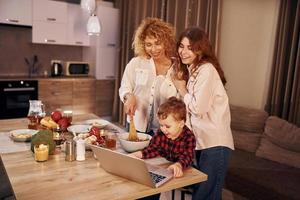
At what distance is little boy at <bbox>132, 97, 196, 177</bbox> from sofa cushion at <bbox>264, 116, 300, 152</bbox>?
1.49 m

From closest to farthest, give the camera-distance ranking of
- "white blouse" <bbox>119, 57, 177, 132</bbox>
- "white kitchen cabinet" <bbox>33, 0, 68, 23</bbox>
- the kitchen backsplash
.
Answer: "white blouse" <bbox>119, 57, 177, 132</bbox> → "white kitchen cabinet" <bbox>33, 0, 68, 23</bbox> → the kitchen backsplash

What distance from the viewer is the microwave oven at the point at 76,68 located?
200 inches

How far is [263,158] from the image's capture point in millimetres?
2818

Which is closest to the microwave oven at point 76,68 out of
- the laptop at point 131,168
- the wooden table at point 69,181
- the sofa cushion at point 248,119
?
the sofa cushion at point 248,119

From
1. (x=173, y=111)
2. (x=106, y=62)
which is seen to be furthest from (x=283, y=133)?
(x=106, y=62)

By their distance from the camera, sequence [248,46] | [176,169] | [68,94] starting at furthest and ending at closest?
1. [68,94]
2. [248,46]
3. [176,169]

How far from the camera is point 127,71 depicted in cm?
231

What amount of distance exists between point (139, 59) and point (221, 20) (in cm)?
186

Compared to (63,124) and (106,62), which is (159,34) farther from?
(106,62)

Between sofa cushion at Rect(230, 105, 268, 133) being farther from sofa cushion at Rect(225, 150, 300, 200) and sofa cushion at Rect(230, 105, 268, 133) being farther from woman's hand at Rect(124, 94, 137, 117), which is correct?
woman's hand at Rect(124, 94, 137, 117)

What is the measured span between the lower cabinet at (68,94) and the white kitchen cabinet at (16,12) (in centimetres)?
95

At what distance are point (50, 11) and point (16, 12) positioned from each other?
0.51 metres

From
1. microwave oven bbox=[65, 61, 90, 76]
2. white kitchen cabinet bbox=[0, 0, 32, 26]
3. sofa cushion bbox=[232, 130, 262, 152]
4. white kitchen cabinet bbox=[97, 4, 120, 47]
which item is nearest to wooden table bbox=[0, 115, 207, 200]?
sofa cushion bbox=[232, 130, 262, 152]

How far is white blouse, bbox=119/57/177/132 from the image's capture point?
210cm
